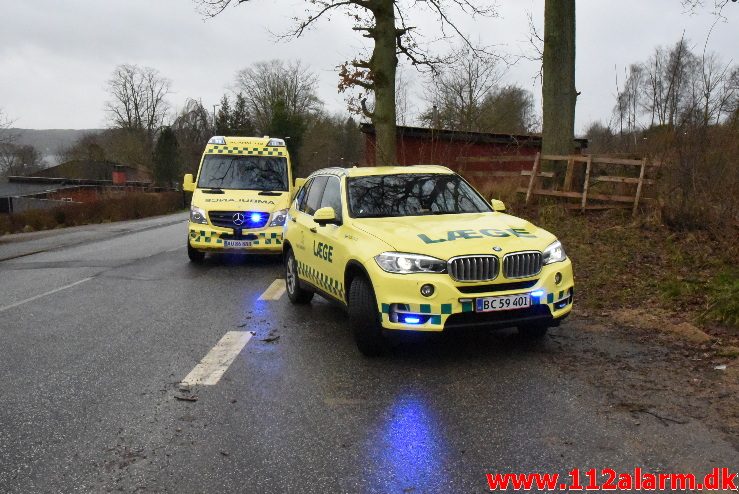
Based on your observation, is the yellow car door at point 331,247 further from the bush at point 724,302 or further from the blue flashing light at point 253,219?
the blue flashing light at point 253,219

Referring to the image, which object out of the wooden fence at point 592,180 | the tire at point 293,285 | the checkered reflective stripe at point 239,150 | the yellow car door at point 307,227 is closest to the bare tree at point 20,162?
the checkered reflective stripe at point 239,150

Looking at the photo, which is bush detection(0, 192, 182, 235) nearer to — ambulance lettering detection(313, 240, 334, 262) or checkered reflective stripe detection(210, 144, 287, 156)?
checkered reflective stripe detection(210, 144, 287, 156)

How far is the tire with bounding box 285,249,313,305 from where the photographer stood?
27.0 ft

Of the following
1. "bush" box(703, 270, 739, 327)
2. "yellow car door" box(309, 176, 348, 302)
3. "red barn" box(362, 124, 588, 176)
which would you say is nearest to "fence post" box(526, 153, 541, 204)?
"red barn" box(362, 124, 588, 176)

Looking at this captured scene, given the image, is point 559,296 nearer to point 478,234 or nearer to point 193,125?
point 478,234

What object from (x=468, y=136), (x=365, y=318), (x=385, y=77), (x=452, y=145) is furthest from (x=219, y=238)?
(x=468, y=136)

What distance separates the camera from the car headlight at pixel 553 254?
18.7ft

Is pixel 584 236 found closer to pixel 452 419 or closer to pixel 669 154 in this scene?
pixel 669 154

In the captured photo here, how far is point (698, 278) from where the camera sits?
27.3 ft

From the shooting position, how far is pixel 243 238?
11711 mm

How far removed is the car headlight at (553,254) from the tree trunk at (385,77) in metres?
12.8

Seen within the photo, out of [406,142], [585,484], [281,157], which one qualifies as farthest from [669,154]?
[406,142]

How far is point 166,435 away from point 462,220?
344cm

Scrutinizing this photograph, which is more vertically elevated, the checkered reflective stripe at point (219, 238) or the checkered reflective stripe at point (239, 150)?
the checkered reflective stripe at point (239, 150)
